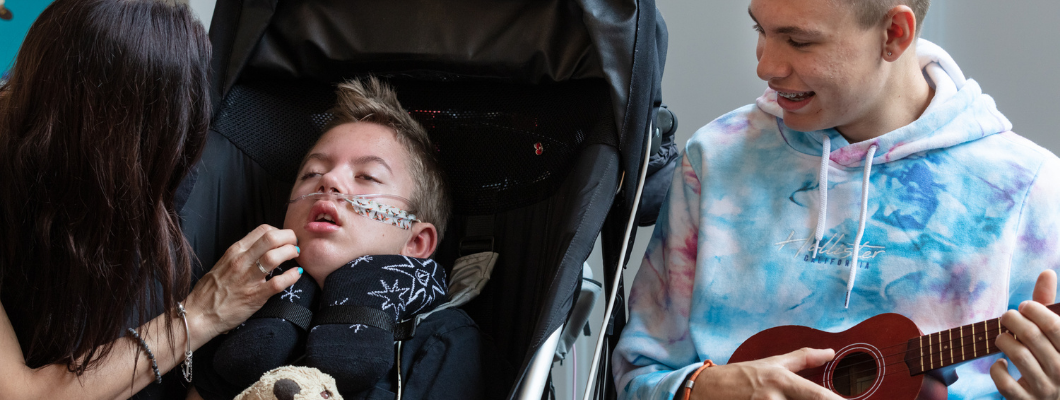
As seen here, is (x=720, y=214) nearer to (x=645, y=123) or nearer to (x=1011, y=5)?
(x=645, y=123)

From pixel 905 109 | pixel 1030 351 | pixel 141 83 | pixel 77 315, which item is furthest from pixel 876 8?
pixel 77 315

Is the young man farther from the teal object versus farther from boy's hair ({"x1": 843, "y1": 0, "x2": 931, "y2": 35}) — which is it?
the teal object

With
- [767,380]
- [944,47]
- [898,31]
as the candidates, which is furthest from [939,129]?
[944,47]

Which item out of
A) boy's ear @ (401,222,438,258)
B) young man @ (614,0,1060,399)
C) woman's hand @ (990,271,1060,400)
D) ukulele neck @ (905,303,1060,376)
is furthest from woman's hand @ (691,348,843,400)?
boy's ear @ (401,222,438,258)

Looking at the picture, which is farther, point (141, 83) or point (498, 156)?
point (498, 156)

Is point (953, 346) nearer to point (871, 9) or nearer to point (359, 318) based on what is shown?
point (871, 9)

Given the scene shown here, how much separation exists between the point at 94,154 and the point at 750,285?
3.04ft

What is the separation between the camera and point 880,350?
3.54ft

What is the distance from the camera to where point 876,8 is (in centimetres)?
111

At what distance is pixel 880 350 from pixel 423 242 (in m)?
0.79

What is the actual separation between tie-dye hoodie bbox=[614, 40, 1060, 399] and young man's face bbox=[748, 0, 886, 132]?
0.06m

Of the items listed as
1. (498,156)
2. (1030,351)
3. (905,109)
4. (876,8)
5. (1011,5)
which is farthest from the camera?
(1011,5)

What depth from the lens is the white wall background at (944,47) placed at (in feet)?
5.51

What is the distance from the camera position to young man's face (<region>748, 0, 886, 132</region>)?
1110mm
